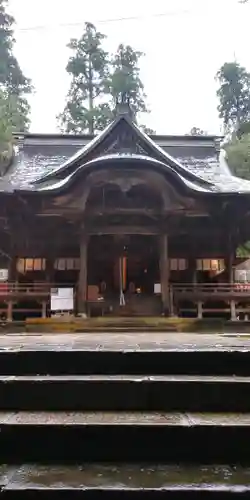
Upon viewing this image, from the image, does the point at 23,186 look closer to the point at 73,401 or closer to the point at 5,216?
the point at 5,216

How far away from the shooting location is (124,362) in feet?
11.2

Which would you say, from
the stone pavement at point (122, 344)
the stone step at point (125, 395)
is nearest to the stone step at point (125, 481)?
the stone step at point (125, 395)

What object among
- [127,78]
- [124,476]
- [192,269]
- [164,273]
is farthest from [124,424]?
[127,78]

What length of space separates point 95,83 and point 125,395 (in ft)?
133

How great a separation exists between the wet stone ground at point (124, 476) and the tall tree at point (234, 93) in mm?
38228

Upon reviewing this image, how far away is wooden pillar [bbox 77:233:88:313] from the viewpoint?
13.4m

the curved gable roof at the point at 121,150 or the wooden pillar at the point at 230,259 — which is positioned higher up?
the curved gable roof at the point at 121,150

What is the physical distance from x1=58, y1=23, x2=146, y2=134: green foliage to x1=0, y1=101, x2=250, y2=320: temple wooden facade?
74.2 ft

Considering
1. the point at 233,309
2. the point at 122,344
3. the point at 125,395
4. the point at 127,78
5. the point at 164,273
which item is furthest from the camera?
the point at 127,78

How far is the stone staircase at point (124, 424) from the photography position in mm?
2223

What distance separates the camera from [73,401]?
2.98m

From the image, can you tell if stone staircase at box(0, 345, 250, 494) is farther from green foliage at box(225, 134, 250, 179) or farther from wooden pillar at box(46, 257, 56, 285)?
green foliage at box(225, 134, 250, 179)

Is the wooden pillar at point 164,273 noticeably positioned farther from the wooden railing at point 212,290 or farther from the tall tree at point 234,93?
the tall tree at point 234,93

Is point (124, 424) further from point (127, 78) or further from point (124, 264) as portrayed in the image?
point (127, 78)
